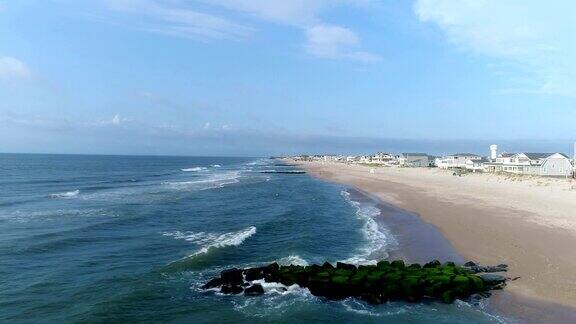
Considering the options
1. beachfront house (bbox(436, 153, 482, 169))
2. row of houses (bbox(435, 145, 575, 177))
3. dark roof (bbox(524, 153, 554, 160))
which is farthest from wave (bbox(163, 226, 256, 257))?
beachfront house (bbox(436, 153, 482, 169))

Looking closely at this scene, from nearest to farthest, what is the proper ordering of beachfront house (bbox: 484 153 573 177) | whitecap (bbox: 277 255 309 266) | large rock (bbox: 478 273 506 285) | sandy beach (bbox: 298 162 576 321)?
sandy beach (bbox: 298 162 576 321) < large rock (bbox: 478 273 506 285) < whitecap (bbox: 277 255 309 266) < beachfront house (bbox: 484 153 573 177)

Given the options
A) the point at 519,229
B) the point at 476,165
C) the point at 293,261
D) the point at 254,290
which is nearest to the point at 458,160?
the point at 476,165

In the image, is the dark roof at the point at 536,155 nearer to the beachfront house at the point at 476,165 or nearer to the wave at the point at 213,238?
the beachfront house at the point at 476,165

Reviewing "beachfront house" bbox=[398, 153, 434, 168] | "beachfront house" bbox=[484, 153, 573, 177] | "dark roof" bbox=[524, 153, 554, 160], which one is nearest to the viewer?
"beachfront house" bbox=[484, 153, 573, 177]

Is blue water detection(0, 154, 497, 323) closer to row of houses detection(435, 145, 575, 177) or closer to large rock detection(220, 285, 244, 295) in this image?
large rock detection(220, 285, 244, 295)

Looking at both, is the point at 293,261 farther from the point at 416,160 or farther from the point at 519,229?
the point at 416,160

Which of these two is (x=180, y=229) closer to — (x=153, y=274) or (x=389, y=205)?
(x=153, y=274)

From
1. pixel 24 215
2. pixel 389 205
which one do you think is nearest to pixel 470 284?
pixel 389 205
